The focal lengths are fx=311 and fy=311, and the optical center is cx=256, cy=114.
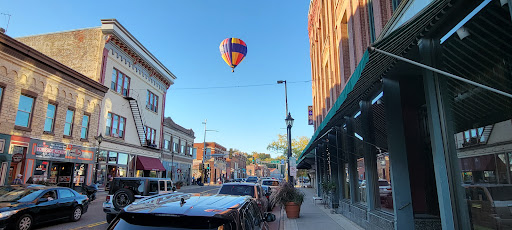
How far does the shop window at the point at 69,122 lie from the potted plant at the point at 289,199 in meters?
17.7

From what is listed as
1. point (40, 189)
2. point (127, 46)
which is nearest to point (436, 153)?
point (40, 189)

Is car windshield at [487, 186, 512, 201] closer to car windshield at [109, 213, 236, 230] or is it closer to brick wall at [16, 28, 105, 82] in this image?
car windshield at [109, 213, 236, 230]

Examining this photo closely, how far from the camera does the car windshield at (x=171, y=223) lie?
302cm

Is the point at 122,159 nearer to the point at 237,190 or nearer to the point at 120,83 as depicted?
the point at 120,83

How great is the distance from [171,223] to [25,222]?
953 cm

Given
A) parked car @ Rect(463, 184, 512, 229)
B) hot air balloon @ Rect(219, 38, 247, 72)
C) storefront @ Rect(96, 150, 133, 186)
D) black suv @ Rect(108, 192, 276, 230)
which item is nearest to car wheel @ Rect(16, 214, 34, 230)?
black suv @ Rect(108, 192, 276, 230)

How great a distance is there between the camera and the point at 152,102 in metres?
37.7

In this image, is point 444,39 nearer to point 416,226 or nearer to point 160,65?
point 416,226

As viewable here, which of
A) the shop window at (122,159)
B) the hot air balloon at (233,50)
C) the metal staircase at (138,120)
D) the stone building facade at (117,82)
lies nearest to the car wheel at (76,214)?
the hot air balloon at (233,50)

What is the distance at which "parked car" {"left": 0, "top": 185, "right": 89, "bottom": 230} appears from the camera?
9.32m

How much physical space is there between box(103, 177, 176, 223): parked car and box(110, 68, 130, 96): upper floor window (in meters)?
19.3

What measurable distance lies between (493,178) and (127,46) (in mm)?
31929

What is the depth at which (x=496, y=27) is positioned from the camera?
3996 mm

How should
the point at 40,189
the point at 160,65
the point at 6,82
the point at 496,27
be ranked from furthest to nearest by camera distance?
the point at 160,65
the point at 6,82
the point at 40,189
the point at 496,27
